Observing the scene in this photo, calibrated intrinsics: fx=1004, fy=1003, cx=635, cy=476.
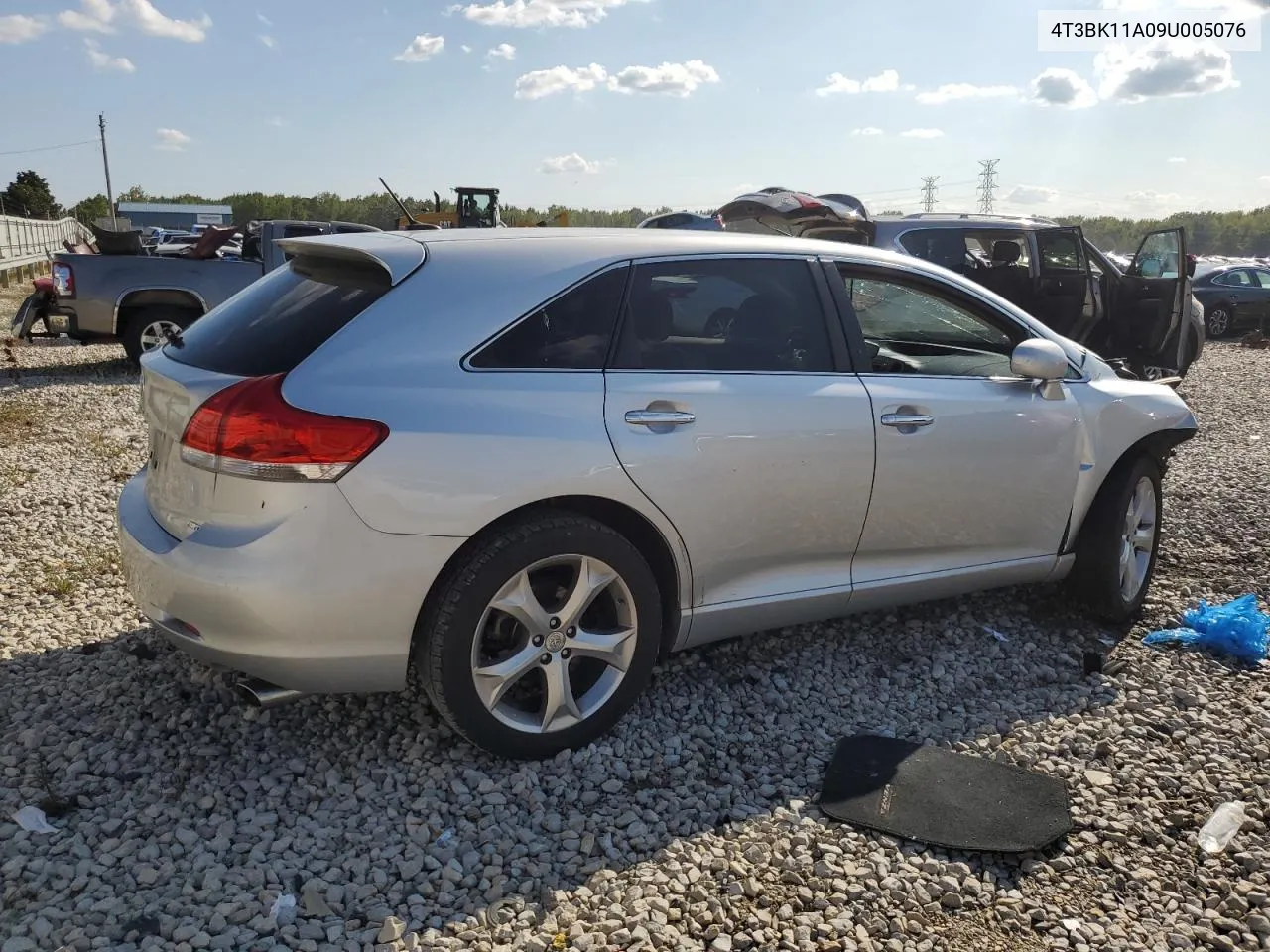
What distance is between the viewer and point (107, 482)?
6.73 m

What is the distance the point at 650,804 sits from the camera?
3.08m

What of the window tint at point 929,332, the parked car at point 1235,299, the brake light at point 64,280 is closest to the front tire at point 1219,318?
the parked car at point 1235,299

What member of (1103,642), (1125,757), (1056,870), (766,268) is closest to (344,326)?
(766,268)

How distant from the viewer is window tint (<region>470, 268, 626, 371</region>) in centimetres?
311

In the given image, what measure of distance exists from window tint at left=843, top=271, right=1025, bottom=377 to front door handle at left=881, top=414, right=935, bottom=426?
23cm

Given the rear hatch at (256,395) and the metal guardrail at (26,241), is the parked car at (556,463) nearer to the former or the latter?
the rear hatch at (256,395)

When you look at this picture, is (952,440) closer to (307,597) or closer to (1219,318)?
(307,597)

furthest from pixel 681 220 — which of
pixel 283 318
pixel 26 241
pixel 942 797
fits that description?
pixel 26 241

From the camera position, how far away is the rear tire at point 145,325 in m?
11.1

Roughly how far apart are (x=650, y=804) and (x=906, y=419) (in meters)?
1.69

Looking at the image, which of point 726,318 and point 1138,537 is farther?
point 1138,537

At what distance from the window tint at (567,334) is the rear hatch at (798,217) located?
4.98m

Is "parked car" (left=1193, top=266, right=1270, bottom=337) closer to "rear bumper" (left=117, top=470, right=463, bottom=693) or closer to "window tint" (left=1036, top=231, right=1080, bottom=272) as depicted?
"window tint" (left=1036, top=231, right=1080, bottom=272)

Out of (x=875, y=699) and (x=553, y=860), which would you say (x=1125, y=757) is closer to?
(x=875, y=699)
